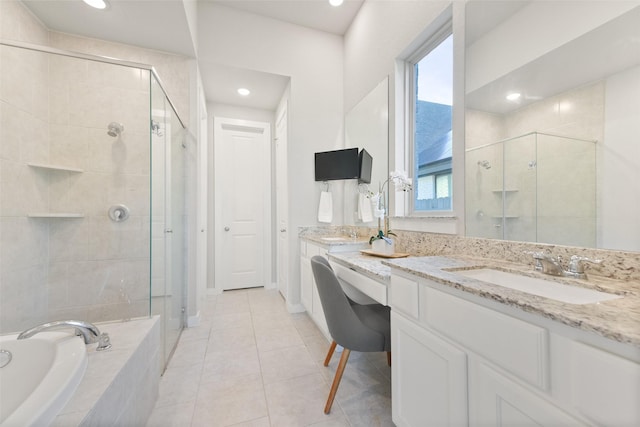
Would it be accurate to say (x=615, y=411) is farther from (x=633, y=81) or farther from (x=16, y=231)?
(x=16, y=231)

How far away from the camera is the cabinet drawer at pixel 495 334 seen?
0.61 m

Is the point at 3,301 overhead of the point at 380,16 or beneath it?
beneath

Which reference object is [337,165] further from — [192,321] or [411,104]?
[192,321]

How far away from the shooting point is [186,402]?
143 centimetres

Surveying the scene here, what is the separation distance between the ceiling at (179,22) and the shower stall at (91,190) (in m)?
0.36

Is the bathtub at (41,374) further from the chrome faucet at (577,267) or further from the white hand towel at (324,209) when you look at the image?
the white hand towel at (324,209)

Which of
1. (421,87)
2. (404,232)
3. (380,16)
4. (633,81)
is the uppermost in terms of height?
(380,16)

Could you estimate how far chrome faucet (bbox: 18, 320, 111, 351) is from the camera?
0.96 meters

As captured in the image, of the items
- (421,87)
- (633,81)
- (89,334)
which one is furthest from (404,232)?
(89,334)

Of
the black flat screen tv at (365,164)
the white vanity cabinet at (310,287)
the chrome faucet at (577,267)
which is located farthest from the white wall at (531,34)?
the white vanity cabinet at (310,287)

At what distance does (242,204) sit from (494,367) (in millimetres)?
3338

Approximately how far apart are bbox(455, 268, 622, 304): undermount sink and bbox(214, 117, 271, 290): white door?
2886mm

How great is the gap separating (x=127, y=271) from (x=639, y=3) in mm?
2928

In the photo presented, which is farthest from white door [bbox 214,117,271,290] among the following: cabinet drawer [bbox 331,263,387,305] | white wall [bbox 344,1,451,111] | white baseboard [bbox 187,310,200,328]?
cabinet drawer [bbox 331,263,387,305]
